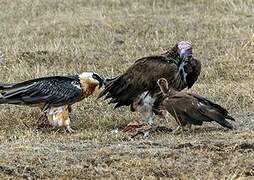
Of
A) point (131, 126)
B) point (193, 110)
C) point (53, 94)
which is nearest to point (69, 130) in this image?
point (53, 94)

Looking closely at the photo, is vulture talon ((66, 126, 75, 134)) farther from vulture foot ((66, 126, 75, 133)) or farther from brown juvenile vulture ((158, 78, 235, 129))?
brown juvenile vulture ((158, 78, 235, 129))

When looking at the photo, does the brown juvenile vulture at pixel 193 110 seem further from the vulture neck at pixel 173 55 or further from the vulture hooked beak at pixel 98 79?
the vulture hooked beak at pixel 98 79

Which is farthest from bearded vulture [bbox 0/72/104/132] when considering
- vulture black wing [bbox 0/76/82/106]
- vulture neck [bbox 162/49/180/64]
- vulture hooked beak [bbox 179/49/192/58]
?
vulture hooked beak [bbox 179/49/192/58]

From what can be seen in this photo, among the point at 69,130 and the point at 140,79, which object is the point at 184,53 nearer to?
the point at 140,79

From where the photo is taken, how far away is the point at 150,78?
8.84 meters

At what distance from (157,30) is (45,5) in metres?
3.26

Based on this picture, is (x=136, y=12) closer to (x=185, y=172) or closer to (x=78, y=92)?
Answer: (x=78, y=92)

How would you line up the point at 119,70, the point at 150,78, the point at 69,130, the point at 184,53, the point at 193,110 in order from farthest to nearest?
the point at 119,70 → the point at 184,53 → the point at 150,78 → the point at 69,130 → the point at 193,110

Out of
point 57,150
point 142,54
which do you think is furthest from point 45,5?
point 57,150

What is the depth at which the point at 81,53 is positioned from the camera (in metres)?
12.9

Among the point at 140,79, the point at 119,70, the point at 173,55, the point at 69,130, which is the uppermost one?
the point at 173,55

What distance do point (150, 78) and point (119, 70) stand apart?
10.0 ft

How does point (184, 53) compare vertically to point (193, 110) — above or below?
above

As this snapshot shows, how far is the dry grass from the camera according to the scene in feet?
22.0
